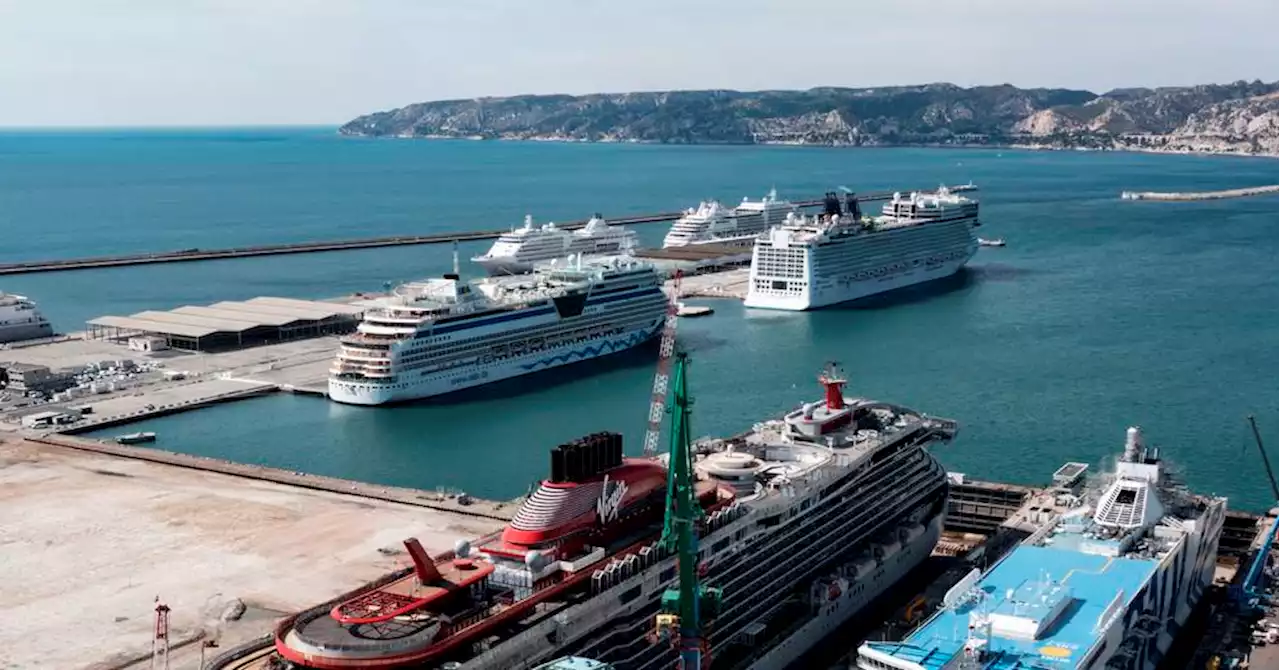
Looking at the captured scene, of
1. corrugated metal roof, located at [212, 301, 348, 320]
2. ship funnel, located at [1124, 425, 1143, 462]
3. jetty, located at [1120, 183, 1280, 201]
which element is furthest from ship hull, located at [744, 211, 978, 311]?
jetty, located at [1120, 183, 1280, 201]

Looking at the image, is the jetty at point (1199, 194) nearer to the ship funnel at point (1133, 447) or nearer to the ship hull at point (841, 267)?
the ship hull at point (841, 267)

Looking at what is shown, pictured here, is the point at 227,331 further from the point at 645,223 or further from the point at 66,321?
the point at 645,223

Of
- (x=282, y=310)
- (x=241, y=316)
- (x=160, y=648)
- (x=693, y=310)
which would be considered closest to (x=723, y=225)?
(x=693, y=310)

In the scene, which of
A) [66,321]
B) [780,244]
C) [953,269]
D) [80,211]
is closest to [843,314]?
[780,244]

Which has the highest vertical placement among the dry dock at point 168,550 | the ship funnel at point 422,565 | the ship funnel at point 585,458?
the ship funnel at point 585,458

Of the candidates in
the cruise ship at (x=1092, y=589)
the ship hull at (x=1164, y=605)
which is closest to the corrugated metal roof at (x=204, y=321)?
the cruise ship at (x=1092, y=589)

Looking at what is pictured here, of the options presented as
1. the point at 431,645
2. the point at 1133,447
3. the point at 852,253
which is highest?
the point at 1133,447

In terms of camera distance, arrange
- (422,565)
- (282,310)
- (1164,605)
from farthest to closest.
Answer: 1. (282,310)
2. (1164,605)
3. (422,565)

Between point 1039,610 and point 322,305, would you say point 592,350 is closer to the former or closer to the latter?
point 322,305
